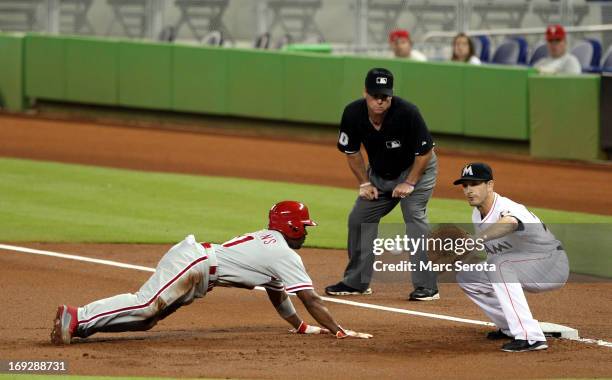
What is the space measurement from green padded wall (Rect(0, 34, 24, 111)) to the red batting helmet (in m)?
16.8

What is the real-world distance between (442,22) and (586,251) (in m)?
11.7

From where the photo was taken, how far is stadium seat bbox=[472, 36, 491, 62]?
21328 millimetres

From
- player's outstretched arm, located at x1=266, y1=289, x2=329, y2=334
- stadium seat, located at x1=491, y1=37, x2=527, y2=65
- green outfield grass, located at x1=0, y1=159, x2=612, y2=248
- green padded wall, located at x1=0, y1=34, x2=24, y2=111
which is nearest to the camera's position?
player's outstretched arm, located at x1=266, y1=289, x2=329, y2=334

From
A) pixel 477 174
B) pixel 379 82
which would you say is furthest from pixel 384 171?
pixel 477 174

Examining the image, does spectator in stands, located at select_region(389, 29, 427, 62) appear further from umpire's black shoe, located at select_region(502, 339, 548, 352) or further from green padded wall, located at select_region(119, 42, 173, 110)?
umpire's black shoe, located at select_region(502, 339, 548, 352)

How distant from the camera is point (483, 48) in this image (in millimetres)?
21484

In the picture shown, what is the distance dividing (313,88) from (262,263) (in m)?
12.8

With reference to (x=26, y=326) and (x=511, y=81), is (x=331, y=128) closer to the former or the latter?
(x=511, y=81)

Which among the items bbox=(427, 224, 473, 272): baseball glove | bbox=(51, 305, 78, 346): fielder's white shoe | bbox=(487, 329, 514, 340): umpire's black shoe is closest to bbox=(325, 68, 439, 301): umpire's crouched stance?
bbox=(427, 224, 473, 272): baseball glove

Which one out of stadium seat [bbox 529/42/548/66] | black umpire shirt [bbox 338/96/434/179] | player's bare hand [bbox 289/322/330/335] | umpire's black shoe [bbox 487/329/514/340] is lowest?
umpire's black shoe [bbox 487/329/514/340]

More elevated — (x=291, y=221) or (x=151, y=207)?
(x=291, y=221)

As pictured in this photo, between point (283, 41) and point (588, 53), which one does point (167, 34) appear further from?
point (588, 53)

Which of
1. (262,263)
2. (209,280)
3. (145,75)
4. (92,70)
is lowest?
(209,280)

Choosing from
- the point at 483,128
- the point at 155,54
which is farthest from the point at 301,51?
the point at 483,128
